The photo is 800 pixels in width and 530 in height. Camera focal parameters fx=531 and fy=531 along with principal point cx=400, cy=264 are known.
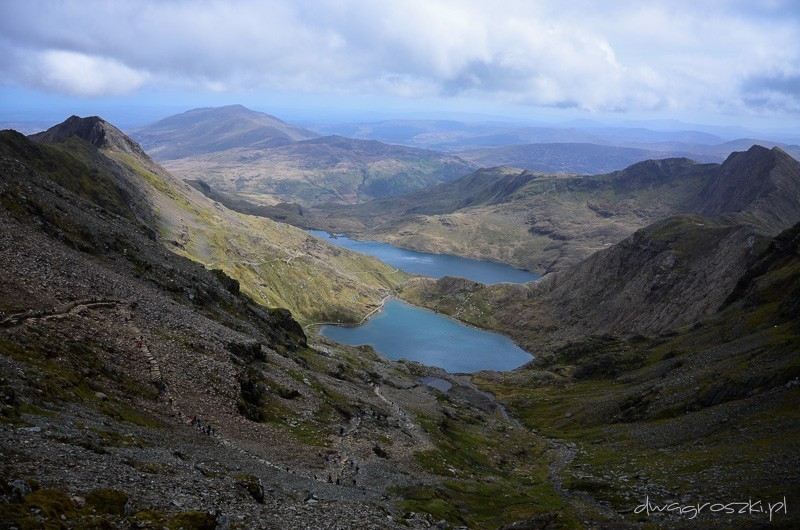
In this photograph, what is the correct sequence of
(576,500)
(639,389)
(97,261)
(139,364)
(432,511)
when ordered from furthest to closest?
(639,389) → (97,261) → (576,500) → (139,364) → (432,511)

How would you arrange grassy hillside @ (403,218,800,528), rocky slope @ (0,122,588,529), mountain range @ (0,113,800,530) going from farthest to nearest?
grassy hillside @ (403,218,800,528) → mountain range @ (0,113,800,530) → rocky slope @ (0,122,588,529)

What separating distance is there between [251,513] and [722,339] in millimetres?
121913

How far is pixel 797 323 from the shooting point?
96812 millimetres

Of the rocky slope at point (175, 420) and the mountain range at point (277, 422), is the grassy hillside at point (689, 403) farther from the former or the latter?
the rocky slope at point (175, 420)

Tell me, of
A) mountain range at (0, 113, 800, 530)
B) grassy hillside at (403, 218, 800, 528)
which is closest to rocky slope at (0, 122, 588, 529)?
mountain range at (0, 113, 800, 530)

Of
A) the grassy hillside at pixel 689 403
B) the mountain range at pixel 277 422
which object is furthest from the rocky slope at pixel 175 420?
the grassy hillside at pixel 689 403

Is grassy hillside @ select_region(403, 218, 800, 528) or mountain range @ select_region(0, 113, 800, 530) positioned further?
grassy hillside @ select_region(403, 218, 800, 528)

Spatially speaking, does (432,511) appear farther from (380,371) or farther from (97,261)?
(380,371)

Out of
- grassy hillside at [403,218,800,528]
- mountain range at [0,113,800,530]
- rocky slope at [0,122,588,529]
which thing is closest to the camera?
rocky slope at [0,122,588,529]

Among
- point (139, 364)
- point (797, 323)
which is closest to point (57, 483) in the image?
point (139, 364)

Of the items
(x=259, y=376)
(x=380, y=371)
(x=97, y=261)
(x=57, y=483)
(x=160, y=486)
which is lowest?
(x=380, y=371)

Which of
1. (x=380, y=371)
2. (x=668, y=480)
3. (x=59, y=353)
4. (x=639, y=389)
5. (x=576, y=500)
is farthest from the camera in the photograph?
(x=380, y=371)

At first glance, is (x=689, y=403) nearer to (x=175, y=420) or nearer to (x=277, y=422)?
(x=277, y=422)

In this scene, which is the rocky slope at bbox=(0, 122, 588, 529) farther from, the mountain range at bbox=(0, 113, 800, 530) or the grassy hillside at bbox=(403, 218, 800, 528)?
the grassy hillside at bbox=(403, 218, 800, 528)
